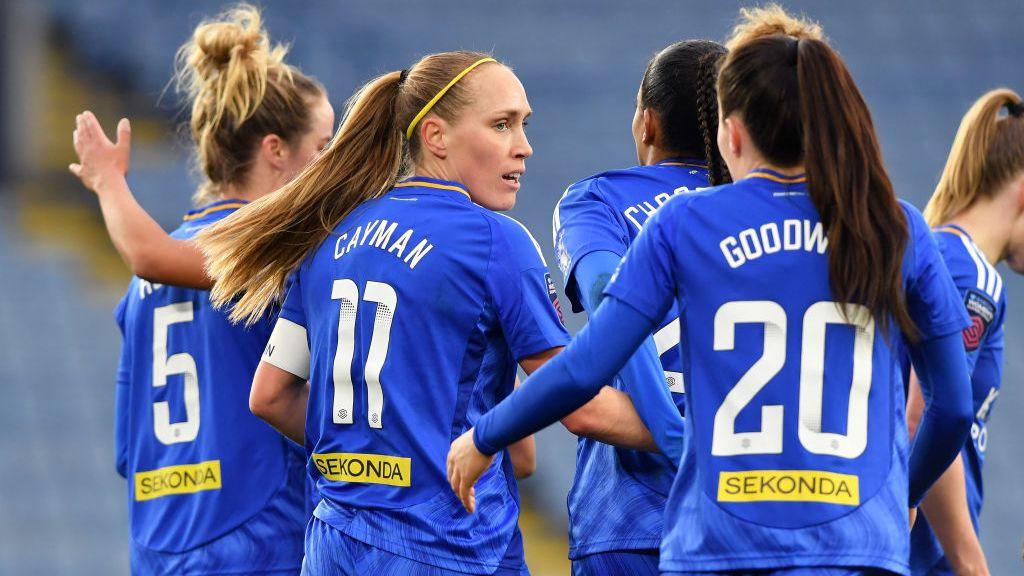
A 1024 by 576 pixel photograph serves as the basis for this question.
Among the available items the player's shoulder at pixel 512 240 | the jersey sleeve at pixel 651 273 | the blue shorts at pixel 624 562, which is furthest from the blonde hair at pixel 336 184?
the blue shorts at pixel 624 562

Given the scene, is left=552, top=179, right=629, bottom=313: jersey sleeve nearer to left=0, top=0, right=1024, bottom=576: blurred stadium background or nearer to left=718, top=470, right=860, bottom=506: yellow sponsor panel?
left=718, top=470, right=860, bottom=506: yellow sponsor panel

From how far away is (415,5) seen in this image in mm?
11797

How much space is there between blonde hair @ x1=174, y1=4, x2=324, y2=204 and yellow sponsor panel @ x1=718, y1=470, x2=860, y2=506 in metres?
1.87

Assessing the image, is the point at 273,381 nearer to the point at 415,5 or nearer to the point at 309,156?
the point at 309,156

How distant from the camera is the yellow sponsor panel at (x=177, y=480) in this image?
3.39 m

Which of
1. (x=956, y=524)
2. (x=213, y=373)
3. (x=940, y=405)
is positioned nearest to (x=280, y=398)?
(x=213, y=373)

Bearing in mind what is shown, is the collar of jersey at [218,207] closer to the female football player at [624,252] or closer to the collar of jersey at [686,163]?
the female football player at [624,252]

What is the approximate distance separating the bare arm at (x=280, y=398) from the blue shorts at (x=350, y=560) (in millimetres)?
289

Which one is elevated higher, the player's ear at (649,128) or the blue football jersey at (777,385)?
the player's ear at (649,128)

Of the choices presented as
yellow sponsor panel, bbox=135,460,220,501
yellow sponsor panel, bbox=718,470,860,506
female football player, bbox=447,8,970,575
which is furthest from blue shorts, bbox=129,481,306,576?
yellow sponsor panel, bbox=718,470,860,506

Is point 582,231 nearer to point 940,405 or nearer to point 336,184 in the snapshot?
point 336,184

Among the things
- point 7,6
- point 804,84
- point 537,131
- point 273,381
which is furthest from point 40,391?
point 804,84

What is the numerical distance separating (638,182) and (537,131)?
27.0ft

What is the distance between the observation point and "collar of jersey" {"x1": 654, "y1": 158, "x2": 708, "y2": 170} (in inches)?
119
